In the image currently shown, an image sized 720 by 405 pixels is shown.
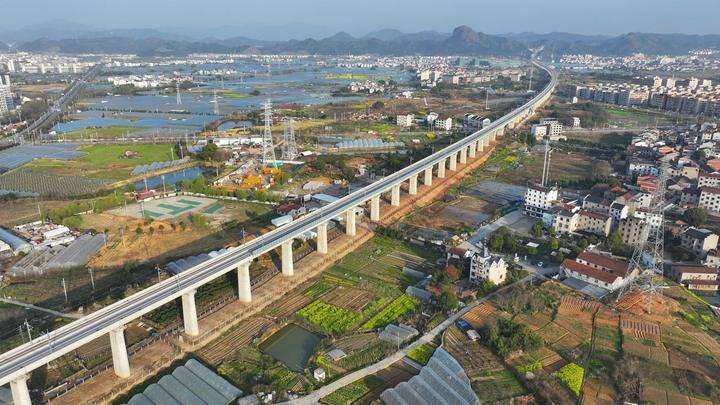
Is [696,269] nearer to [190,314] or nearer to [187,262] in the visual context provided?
[190,314]

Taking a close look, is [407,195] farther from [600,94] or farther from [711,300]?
[600,94]

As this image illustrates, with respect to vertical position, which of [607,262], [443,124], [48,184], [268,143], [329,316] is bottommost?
[329,316]

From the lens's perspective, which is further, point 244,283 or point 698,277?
point 698,277

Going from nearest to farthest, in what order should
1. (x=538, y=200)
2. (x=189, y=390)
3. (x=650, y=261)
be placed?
(x=189, y=390) < (x=650, y=261) < (x=538, y=200)

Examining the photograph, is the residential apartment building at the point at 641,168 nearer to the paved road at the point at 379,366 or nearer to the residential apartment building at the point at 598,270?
the residential apartment building at the point at 598,270

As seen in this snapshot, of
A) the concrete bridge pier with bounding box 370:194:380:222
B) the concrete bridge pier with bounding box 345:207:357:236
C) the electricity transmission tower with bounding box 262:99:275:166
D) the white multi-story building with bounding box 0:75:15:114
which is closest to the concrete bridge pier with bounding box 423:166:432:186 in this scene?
the concrete bridge pier with bounding box 370:194:380:222

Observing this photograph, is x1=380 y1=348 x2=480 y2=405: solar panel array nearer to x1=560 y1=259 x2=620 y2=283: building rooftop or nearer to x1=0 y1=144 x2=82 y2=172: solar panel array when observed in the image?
x1=560 y1=259 x2=620 y2=283: building rooftop

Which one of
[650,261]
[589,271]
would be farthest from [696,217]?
[589,271]
